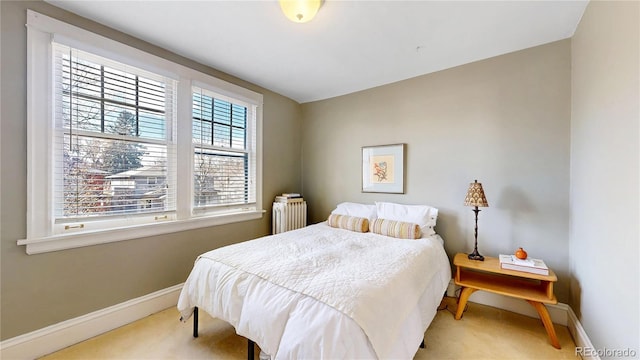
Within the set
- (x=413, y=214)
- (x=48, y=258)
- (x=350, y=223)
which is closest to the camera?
(x=48, y=258)

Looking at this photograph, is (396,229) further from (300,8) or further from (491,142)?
(300,8)

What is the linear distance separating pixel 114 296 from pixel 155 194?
88 cm

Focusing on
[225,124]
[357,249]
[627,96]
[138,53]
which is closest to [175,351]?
[357,249]

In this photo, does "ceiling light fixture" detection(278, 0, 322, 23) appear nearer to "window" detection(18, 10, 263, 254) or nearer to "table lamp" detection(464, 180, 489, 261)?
"window" detection(18, 10, 263, 254)

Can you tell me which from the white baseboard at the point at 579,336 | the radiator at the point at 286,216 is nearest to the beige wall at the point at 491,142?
the white baseboard at the point at 579,336

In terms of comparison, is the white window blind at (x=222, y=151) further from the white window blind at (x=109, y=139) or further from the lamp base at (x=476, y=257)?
the lamp base at (x=476, y=257)

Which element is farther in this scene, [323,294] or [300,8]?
[300,8]

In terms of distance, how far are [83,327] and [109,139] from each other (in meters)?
1.45

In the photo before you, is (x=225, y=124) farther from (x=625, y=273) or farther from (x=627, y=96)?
(x=625, y=273)

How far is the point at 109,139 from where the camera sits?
1.98 metres

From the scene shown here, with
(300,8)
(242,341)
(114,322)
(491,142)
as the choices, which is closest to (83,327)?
(114,322)

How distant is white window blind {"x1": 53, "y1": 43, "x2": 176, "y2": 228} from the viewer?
1789mm

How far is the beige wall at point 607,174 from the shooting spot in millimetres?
1164

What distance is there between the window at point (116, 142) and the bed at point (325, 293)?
903 mm
